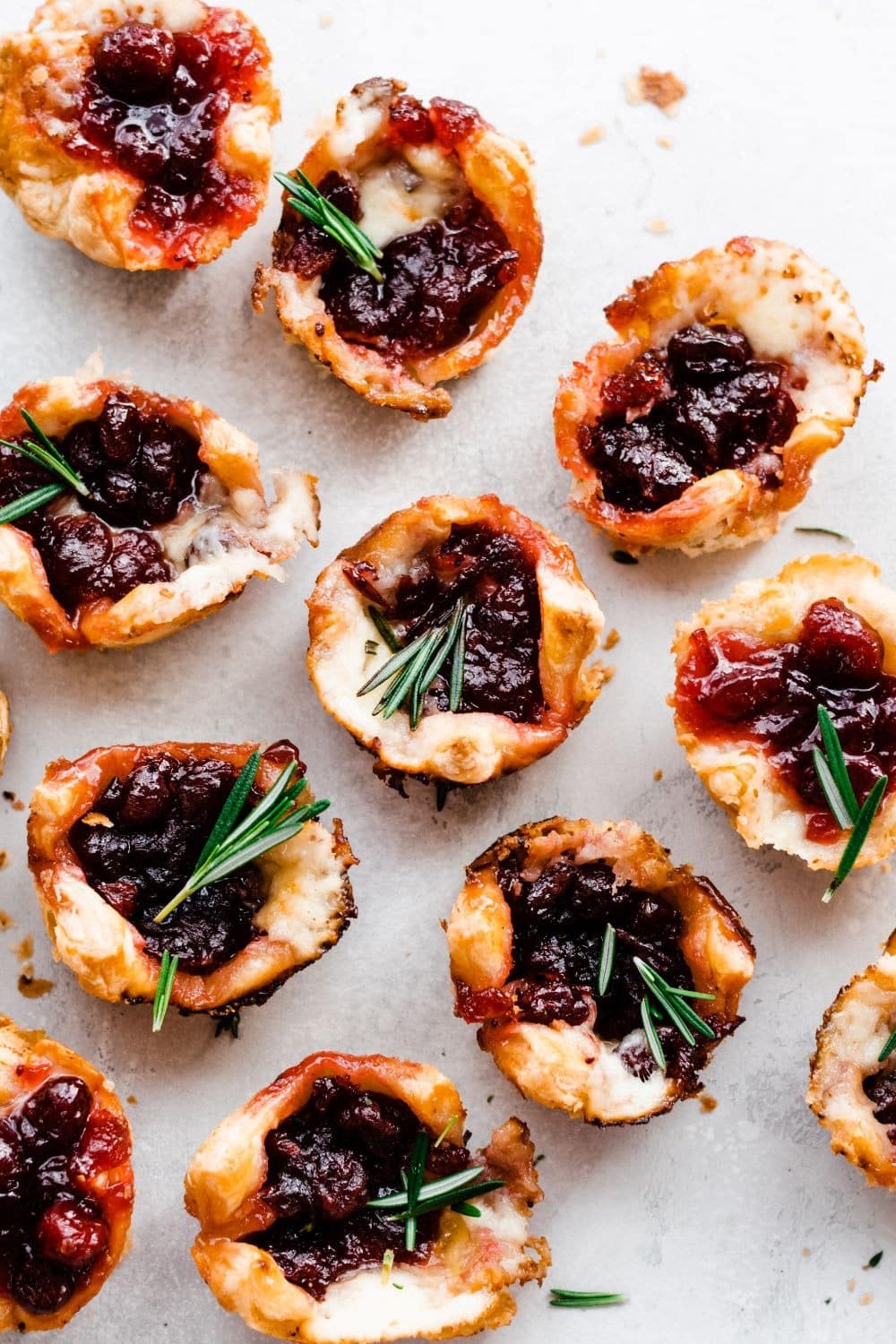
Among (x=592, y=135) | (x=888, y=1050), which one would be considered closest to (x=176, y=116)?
(x=592, y=135)

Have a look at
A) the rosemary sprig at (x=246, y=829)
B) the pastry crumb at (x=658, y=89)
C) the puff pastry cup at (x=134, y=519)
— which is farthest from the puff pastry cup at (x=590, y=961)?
the pastry crumb at (x=658, y=89)

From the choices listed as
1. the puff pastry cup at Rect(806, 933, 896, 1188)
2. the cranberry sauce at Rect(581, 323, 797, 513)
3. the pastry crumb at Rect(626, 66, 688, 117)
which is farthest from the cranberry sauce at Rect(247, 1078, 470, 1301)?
the pastry crumb at Rect(626, 66, 688, 117)

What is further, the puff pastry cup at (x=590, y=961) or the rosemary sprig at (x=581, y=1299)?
the rosemary sprig at (x=581, y=1299)

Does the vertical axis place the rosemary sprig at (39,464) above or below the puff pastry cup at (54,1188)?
above

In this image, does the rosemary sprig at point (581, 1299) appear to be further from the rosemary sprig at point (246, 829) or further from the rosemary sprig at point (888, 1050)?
the rosemary sprig at point (246, 829)

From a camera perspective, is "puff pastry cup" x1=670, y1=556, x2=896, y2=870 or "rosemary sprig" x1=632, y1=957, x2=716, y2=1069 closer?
"rosemary sprig" x1=632, y1=957, x2=716, y2=1069

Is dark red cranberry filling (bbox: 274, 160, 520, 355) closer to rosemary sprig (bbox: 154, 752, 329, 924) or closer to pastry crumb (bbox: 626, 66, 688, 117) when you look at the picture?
pastry crumb (bbox: 626, 66, 688, 117)
